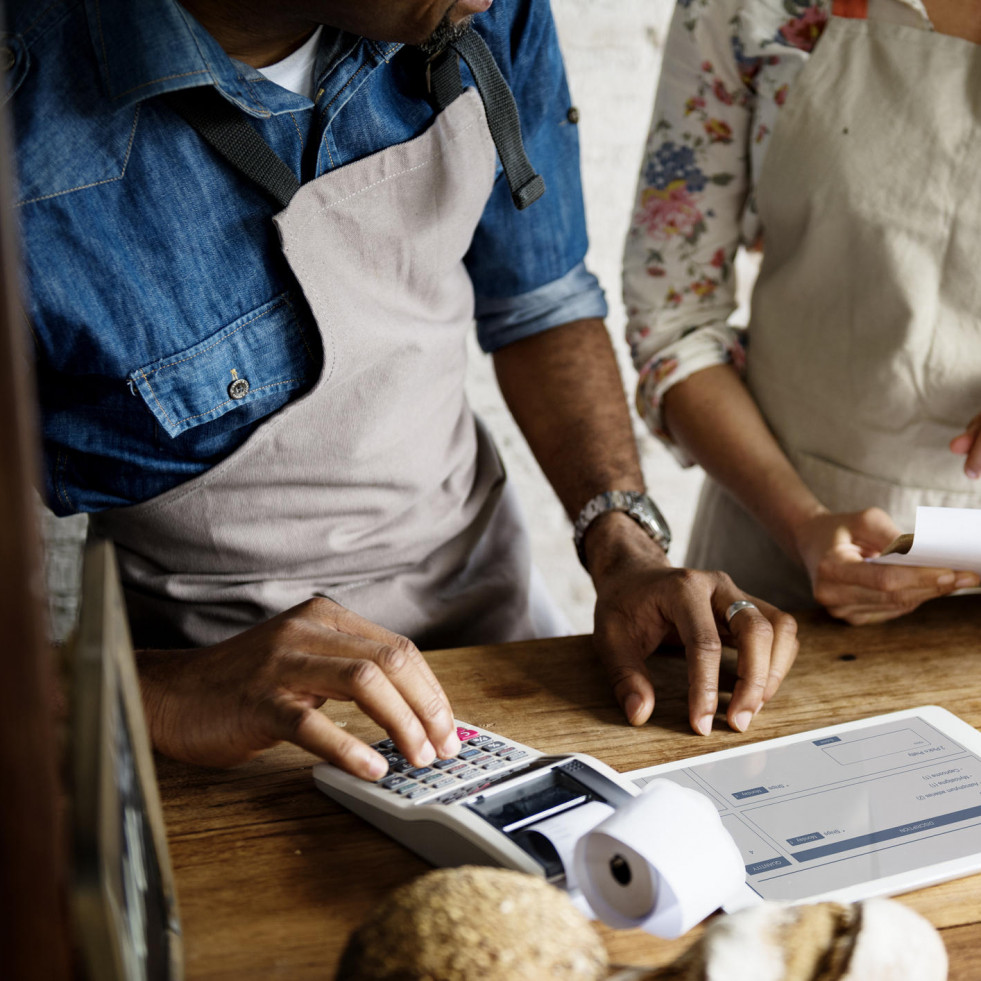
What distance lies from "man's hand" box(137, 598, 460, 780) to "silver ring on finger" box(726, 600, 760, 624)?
0.29 meters

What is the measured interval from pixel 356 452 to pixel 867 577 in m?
0.50

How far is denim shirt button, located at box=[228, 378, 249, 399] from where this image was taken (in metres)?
0.88

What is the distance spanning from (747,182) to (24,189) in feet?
2.60

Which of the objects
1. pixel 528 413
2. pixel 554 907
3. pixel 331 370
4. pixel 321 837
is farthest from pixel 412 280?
pixel 554 907

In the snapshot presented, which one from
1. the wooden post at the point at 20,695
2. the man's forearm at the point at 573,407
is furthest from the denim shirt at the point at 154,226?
the wooden post at the point at 20,695

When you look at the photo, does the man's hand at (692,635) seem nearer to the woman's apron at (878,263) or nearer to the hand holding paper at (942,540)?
the hand holding paper at (942,540)

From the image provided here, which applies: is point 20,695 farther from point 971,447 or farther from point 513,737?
point 971,447

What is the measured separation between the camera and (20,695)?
0.26 m

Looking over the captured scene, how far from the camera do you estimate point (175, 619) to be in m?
1.00

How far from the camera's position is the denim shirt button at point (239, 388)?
2.89 ft

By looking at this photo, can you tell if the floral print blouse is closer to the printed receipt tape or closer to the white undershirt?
the white undershirt

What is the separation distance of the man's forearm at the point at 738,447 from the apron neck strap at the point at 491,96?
0.33m

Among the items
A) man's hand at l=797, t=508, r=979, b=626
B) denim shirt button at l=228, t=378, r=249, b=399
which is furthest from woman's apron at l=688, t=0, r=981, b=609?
denim shirt button at l=228, t=378, r=249, b=399

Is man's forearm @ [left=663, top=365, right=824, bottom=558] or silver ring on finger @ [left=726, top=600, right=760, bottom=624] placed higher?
man's forearm @ [left=663, top=365, right=824, bottom=558]
